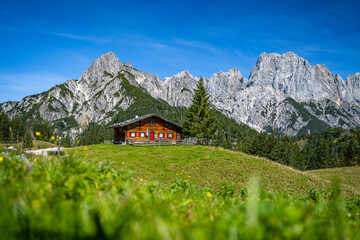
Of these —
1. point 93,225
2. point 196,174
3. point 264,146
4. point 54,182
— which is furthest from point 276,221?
point 264,146

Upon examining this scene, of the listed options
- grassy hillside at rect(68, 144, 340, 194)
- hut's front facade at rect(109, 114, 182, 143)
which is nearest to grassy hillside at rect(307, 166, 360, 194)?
grassy hillside at rect(68, 144, 340, 194)

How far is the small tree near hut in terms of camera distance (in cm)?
4794

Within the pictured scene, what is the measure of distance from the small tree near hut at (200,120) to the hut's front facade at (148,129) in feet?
13.2

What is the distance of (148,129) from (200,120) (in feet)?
39.7

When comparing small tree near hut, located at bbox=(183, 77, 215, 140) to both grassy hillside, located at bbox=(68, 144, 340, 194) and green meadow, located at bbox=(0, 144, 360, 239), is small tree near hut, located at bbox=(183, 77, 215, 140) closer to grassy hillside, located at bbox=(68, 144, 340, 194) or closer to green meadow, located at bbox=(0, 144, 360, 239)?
grassy hillside, located at bbox=(68, 144, 340, 194)

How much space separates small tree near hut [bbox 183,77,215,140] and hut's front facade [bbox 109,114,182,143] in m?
4.02

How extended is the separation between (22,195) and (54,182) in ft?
1.06

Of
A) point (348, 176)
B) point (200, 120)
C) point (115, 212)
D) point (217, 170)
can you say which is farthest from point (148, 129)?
point (115, 212)

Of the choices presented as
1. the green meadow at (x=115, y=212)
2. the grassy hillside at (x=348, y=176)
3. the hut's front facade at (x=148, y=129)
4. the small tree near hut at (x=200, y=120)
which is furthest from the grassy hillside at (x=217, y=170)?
the hut's front facade at (x=148, y=129)

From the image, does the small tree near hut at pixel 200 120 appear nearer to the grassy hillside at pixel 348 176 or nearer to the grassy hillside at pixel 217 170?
the grassy hillside at pixel 217 170

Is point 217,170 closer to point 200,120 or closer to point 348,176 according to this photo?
point 348,176

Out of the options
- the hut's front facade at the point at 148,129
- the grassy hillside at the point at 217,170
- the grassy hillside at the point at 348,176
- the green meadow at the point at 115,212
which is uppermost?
the hut's front facade at the point at 148,129

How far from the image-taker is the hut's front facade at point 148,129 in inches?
1916

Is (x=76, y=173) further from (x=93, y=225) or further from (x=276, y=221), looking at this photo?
(x=276, y=221)
